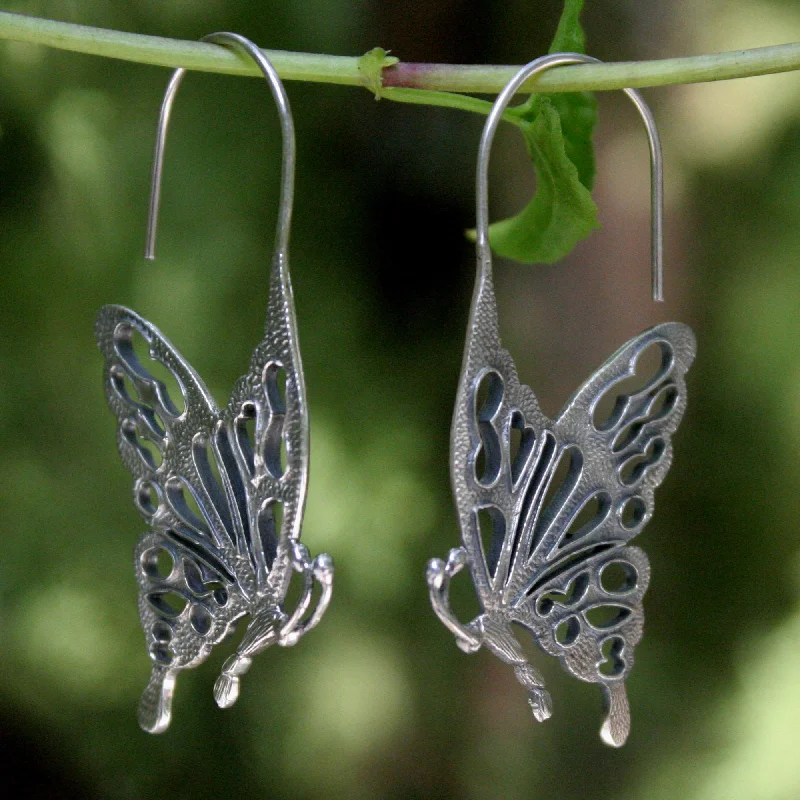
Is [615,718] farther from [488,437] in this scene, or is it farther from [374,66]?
[374,66]

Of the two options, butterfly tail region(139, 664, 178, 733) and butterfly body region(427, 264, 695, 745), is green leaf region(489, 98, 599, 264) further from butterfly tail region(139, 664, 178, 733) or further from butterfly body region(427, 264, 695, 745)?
butterfly tail region(139, 664, 178, 733)

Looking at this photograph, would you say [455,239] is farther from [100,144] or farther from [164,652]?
[164,652]

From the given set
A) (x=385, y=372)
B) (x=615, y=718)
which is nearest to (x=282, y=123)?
(x=615, y=718)

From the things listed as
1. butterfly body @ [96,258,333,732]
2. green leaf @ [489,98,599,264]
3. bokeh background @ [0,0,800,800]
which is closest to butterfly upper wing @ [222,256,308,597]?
butterfly body @ [96,258,333,732]

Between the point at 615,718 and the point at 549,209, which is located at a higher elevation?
the point at 549,209

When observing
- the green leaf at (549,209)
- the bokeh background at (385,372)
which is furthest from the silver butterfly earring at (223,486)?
the bokeh background at (385,372)

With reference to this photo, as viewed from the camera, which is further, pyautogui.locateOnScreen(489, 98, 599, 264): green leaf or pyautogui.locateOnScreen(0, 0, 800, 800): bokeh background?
pyautogui.locateOnScreen(0, 0, 800, 800): bokeh background

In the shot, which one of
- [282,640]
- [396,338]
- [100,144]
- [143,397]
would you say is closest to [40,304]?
[100,144]

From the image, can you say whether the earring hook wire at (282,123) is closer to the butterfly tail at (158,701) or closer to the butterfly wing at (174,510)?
the butterfly wing at (174,510)
